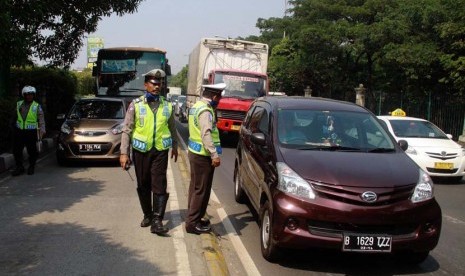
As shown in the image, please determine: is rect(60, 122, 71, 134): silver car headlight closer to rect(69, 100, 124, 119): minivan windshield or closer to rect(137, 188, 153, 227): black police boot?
rect(69, 100, 124, 119): minivan windshield

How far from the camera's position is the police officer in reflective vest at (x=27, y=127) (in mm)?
9719

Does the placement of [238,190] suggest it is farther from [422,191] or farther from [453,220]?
[422,191]

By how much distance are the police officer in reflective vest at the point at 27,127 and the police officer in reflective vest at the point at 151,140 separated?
4.76m

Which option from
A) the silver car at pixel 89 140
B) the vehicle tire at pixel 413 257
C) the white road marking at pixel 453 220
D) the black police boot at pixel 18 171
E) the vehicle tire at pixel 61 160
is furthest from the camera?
the vehicle tire at pixel 61 160

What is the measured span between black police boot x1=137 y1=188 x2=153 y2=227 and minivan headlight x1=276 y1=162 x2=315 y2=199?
1773mm

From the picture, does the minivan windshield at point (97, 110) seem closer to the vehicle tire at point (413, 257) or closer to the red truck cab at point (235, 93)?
the red truck cab at point (235, 93)

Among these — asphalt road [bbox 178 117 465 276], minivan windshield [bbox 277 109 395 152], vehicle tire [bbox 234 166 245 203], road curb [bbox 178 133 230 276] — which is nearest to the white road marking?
asphalt road [bbox 178 117 465 276]

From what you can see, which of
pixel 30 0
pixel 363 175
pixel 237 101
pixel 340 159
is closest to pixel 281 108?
pixel 340 159

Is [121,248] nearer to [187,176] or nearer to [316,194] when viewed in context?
[316,194]

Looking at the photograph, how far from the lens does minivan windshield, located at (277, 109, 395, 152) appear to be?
18.7 feet

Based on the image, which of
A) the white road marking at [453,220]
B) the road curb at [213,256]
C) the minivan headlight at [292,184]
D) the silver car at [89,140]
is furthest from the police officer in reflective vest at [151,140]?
the silver car at [89,140]

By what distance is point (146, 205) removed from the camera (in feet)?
19.7

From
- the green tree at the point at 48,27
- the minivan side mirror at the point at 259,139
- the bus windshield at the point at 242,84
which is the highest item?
the green tree at the point at 48,27

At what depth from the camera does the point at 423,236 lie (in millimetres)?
4832
